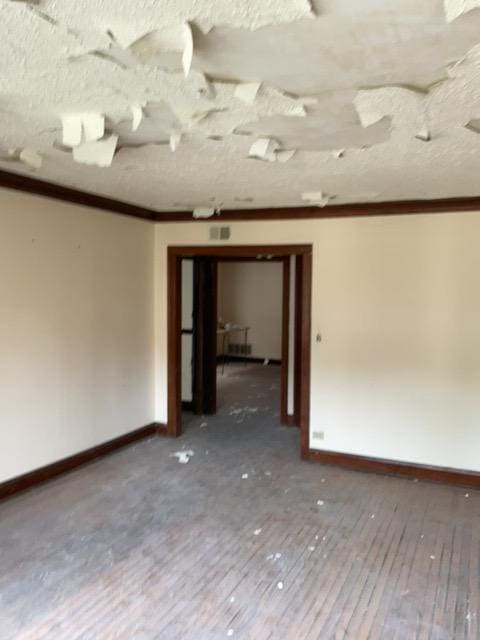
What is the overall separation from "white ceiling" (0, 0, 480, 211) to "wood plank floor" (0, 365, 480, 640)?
7.23 ft

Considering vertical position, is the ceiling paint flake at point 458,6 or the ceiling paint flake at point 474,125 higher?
the ceiling paint flake at point 474,125

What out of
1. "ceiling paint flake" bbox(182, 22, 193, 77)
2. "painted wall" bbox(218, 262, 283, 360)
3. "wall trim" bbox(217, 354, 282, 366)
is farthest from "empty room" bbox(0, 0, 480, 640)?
"painted wall" bbox(218, 262, 283, 360)

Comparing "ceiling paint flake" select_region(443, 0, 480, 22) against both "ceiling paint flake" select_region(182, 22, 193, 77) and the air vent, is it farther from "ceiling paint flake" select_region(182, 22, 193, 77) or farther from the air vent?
the air vent

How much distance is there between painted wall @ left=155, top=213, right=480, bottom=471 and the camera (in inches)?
154

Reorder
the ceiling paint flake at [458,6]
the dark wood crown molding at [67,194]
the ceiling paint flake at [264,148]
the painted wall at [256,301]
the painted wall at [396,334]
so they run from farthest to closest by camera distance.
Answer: the painted wall at [256,301], the painted wall at [396,334], the dark wood crown molding at [67,194], the ceiling paint flake at [264,148], the ceiling paint flake at [458,6]

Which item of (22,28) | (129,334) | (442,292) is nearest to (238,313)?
(129,334)

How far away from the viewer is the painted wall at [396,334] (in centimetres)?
390

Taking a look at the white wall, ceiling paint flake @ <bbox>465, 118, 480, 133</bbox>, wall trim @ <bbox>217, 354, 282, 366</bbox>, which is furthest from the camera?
wall trim @ <bbox>217, 354, 282, 366</bbox>

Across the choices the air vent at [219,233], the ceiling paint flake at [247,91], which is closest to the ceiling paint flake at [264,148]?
the ceiling paint flake at [247,91]

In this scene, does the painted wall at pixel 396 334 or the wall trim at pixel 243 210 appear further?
the painted wall at pixel 396 334

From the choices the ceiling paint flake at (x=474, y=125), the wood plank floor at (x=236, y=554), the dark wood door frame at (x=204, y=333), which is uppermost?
the ceiling paint flake at (x=474, y=125)

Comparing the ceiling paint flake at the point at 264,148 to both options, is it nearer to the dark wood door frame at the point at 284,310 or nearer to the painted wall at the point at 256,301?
the dark wood door frame at the point at 284,310

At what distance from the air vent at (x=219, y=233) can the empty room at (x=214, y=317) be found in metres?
0.02

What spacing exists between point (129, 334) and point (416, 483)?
2.75 m
